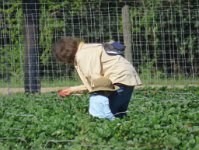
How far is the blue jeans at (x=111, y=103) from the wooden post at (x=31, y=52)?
5275mm

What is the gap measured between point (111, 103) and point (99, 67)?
1.62 feet

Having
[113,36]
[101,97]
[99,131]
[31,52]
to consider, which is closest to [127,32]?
[113,36]

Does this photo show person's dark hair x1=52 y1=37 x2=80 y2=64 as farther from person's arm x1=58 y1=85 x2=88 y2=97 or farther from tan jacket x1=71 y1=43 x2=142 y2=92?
person's arm x1=58 y1=85 x2=88 y2=97

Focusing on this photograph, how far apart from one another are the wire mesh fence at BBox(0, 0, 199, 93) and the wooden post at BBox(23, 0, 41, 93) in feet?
0.37

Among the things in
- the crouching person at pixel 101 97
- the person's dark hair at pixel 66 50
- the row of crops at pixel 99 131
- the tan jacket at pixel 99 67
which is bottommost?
the row of crops at pixel 99 131

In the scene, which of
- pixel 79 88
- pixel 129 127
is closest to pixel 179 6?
pixel 79 88

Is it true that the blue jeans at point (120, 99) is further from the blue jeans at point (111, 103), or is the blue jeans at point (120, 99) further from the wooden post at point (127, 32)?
the wooden post at point (127, 32)

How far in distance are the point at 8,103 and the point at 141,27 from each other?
13.7 ft

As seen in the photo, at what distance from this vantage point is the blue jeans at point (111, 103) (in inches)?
269

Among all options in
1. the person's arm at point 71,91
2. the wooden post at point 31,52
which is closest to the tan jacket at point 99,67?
the person's arm at point 71,91

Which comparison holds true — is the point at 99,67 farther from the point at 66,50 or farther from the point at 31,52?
the point at 31,52

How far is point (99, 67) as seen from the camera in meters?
6.78

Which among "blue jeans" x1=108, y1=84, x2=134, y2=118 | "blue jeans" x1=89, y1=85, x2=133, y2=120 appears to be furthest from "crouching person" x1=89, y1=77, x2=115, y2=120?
"blue jeans" x1=108, y1=84, x2=134, y2=118

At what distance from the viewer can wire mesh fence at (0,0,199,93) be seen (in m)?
13.0
